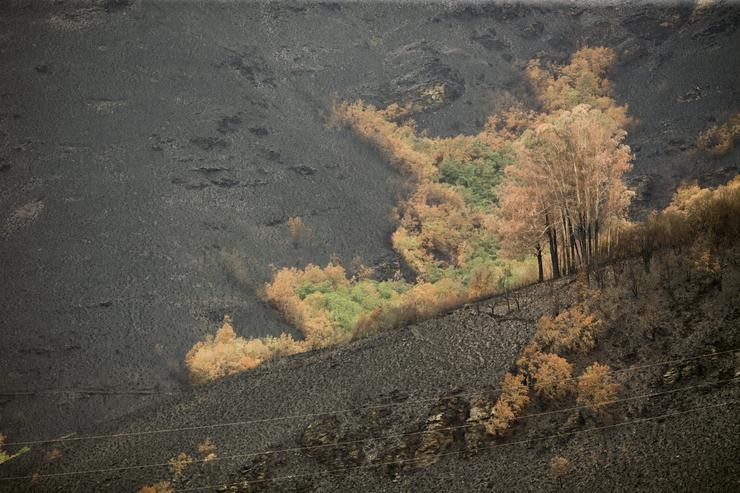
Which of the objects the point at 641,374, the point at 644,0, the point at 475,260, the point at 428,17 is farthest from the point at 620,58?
the point at 641,374

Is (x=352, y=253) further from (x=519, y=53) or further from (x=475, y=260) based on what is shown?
(x=519, y=53)

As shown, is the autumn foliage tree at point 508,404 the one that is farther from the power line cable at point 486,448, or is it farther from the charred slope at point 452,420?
the power line cable at point 486,448

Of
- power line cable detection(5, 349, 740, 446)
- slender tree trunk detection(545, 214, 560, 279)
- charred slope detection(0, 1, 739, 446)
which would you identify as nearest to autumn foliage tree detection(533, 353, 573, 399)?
power line cable detection(5, 349, 740, 446)

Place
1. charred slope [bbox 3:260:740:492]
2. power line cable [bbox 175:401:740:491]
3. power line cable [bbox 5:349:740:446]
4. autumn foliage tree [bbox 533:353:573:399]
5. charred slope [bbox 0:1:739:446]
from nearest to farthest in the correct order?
charred slope [bbox 3:260:740:492], power line cable [bbox 175:401:740:491], power line cable [bbox 5:349:740:446], autumn foliage tree [bbox 533:353:573:399], charred slope [bbox 0:1:739:446]

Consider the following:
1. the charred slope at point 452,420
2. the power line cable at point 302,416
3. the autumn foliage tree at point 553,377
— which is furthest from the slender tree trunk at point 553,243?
the power line cable at point 302,416

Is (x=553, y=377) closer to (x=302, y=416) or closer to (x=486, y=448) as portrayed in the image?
(x=486, y=448)

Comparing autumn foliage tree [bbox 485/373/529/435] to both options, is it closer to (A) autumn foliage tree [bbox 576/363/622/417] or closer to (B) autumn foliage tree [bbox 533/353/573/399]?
(B) autumn foliage tree [bbox 533/353/573/399]

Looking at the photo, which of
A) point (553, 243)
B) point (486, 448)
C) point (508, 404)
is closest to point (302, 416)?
point (486, 448)

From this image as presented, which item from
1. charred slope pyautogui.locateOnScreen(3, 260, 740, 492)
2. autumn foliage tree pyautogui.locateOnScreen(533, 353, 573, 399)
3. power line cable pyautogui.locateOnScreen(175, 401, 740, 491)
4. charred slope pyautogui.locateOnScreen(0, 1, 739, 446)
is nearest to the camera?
charred slope pyautogui.locateOnScreen(3, 260, 740, 492)
